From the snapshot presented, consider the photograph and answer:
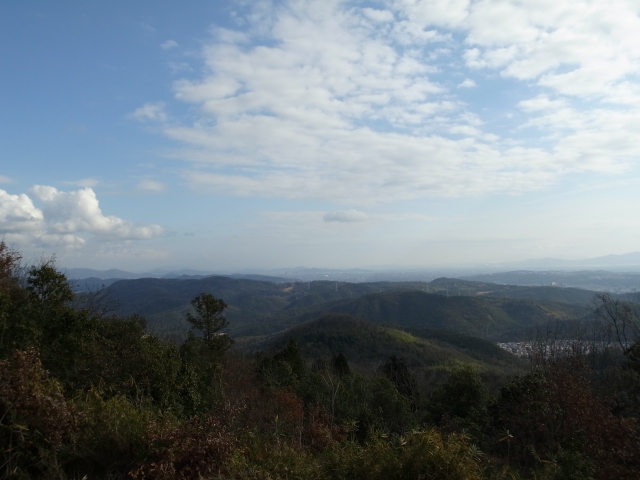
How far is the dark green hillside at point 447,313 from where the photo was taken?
333 feet

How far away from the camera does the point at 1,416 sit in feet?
12.5

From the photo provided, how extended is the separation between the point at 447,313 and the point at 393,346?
166 feet

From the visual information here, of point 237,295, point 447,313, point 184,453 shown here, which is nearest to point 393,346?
point 447,313

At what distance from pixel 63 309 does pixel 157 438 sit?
6696mm

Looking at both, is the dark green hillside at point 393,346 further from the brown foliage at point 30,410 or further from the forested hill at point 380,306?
Answer: the brown foliage at point 30,410

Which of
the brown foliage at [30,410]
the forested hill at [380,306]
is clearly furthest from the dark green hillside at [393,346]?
the brown foliage at [30,410]

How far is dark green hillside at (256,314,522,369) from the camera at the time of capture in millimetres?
58781

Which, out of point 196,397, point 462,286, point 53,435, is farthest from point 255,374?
point 462,286

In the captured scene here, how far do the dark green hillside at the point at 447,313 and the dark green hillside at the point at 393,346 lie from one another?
26.4 metres

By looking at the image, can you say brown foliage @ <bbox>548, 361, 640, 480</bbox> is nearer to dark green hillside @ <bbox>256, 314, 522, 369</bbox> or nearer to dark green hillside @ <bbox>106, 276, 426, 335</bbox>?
dark green hillside @ <bbox>256, 314, 522, 369</bbox>

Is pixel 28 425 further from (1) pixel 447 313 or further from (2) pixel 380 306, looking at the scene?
(2) pixel 380 306

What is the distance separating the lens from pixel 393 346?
63969 millimetres

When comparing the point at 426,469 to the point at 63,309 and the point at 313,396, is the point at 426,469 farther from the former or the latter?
the point at 313,396

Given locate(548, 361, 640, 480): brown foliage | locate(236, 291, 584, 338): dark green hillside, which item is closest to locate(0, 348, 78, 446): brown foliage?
locate(548, 361, 640, 480): brown foliage
